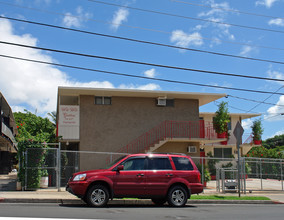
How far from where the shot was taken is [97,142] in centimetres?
2391

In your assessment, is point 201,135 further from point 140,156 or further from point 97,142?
point 140,156

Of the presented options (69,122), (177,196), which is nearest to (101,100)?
(69,122)

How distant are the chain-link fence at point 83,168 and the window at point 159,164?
5683 mm

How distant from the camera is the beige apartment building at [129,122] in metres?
23.5

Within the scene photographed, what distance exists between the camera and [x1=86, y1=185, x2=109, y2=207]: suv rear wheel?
39.9 ft

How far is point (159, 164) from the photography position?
1328 centimetres

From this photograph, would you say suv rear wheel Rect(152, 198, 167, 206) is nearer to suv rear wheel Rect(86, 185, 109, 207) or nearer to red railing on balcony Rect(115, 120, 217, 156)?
suv rear wheel Rect(86, 185, 109, 207)

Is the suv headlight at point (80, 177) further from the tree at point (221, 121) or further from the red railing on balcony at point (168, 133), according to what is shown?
the tree at point (221, 121)

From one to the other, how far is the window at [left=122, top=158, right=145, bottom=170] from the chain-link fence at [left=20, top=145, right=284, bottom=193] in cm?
543

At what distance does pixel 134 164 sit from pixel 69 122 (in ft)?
37.2

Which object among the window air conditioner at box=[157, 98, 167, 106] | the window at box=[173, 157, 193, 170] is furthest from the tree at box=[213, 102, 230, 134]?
the window at box=[173, 157, 193, 170]

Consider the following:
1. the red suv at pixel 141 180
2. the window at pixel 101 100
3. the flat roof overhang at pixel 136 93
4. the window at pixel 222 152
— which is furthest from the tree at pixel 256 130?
the red suv at pixel 141 180

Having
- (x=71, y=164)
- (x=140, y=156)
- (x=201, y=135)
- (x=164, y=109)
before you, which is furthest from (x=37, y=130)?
(x=140, y=156)

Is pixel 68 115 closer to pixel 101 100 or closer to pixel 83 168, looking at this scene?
pixel 101 100
